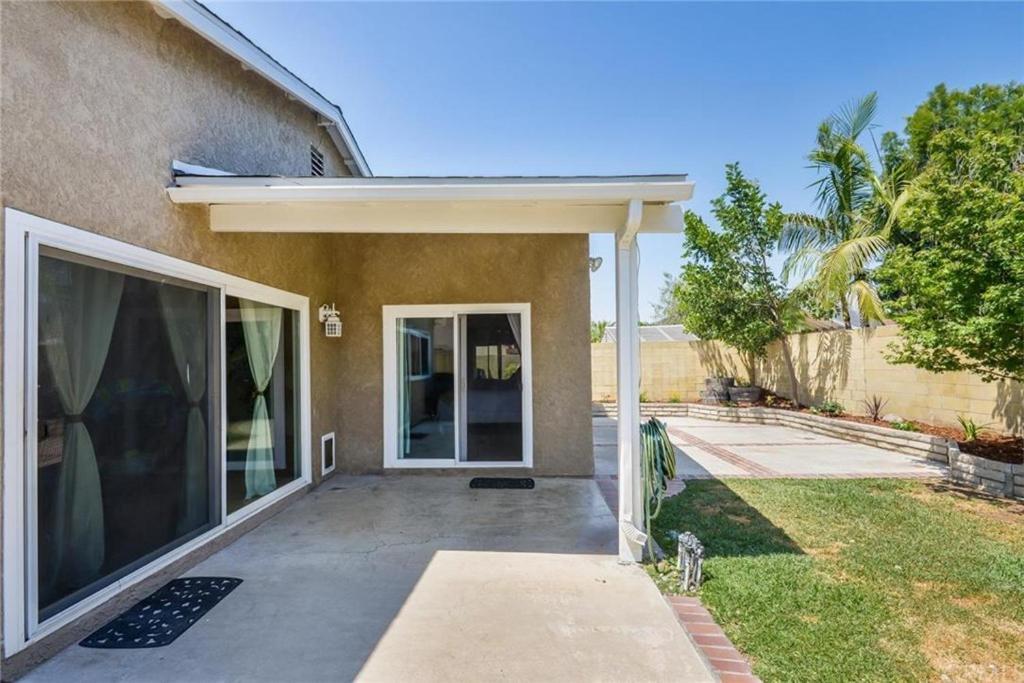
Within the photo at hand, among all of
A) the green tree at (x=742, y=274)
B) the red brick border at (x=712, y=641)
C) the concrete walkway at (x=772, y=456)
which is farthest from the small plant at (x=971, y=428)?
the red brick border at (x=712, y=641)

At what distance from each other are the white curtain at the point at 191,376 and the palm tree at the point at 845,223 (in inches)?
626

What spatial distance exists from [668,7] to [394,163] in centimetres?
723

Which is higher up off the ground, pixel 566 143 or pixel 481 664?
pixel 566 143

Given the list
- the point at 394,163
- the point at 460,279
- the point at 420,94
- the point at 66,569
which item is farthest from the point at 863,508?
the point at 394,163

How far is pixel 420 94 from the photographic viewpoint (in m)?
11.2

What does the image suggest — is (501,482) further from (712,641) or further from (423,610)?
(712,641)

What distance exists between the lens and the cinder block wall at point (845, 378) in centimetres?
1030

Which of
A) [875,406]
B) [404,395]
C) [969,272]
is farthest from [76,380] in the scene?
[875,406]

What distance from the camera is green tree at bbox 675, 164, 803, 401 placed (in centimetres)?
1593

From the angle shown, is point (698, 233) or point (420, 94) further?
point (698, 233)

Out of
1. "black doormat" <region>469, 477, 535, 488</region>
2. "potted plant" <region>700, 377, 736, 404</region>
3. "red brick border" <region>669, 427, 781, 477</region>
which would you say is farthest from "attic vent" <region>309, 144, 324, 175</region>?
"potted plant" <region>700, 377, 736, 404</region>

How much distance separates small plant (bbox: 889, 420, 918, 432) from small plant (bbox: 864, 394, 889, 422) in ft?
2.47

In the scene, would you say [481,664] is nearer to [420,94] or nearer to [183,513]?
[183,513]

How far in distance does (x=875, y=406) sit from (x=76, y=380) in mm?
15492
